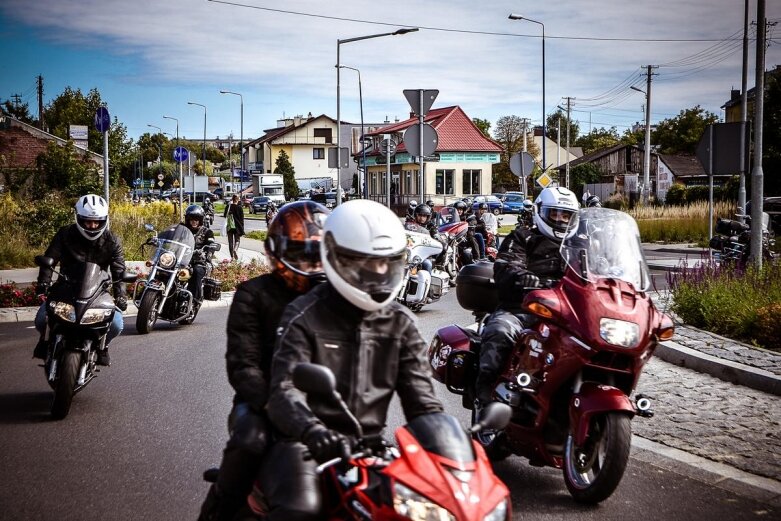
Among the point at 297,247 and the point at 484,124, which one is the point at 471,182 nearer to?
the point at 484,124

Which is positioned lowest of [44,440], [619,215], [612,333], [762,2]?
[44,440]

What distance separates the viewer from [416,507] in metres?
2.56

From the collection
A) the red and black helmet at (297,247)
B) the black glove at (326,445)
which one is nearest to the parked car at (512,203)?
the red and black helmet at (297,247)

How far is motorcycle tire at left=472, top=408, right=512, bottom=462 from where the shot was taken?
5.77 meters

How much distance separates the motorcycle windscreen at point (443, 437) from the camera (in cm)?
272

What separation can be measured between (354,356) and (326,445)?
1.84ft

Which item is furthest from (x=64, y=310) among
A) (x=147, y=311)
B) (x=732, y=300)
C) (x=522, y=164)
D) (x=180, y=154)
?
(x=180, y=154)

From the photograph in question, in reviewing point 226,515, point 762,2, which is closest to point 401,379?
point 226,515

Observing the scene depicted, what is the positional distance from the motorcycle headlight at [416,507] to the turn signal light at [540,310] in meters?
2.75

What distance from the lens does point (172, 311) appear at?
492 inches

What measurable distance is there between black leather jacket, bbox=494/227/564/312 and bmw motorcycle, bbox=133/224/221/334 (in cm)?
689

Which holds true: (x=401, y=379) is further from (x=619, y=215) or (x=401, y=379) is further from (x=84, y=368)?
(x=84, y=368)

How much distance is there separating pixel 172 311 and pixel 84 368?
16.7 ft

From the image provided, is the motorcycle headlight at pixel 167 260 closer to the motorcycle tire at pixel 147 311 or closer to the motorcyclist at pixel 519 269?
the motorcycle tire at pixel 147 311
